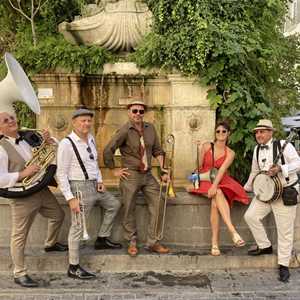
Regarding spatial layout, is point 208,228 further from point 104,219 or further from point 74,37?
point 74,37

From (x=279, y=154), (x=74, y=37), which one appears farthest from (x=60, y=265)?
(x=74, y=37)

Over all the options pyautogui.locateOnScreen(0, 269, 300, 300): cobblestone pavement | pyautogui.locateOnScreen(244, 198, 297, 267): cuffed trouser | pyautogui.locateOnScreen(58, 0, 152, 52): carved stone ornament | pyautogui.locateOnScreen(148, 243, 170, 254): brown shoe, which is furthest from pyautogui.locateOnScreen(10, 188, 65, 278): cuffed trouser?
pyautogui.locateOnScreen(58, 0, 152, 52): carved stone ornament

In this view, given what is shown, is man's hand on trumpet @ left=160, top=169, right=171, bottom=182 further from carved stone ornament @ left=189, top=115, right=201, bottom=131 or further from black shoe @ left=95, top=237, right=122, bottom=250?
carved stone ornament @ left=189, top=115, right=201, bottom=131

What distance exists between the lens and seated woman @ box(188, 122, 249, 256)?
5504mm

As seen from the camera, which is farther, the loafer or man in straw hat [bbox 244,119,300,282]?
man in straw hat [bbox 244,119,300,282]

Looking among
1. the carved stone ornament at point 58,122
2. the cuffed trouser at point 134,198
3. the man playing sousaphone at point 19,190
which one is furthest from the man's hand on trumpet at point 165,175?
the carved stone ornament at point 58,122

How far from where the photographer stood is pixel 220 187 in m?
5.55

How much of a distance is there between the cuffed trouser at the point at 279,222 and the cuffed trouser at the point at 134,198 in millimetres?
1064

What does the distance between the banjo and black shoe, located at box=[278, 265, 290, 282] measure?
0.78 m

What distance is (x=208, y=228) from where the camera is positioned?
5.91 meters

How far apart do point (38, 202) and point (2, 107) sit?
1206 mm

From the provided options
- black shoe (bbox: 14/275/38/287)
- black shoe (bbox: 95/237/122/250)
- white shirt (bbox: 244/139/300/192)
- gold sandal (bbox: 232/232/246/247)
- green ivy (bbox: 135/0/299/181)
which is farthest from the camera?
green ivy (bbox: 135/0/299/181)

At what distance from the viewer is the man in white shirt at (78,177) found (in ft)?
16.2

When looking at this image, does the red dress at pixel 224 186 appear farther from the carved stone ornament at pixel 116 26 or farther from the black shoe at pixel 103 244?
the carved stone ornament at pixel 116 26
